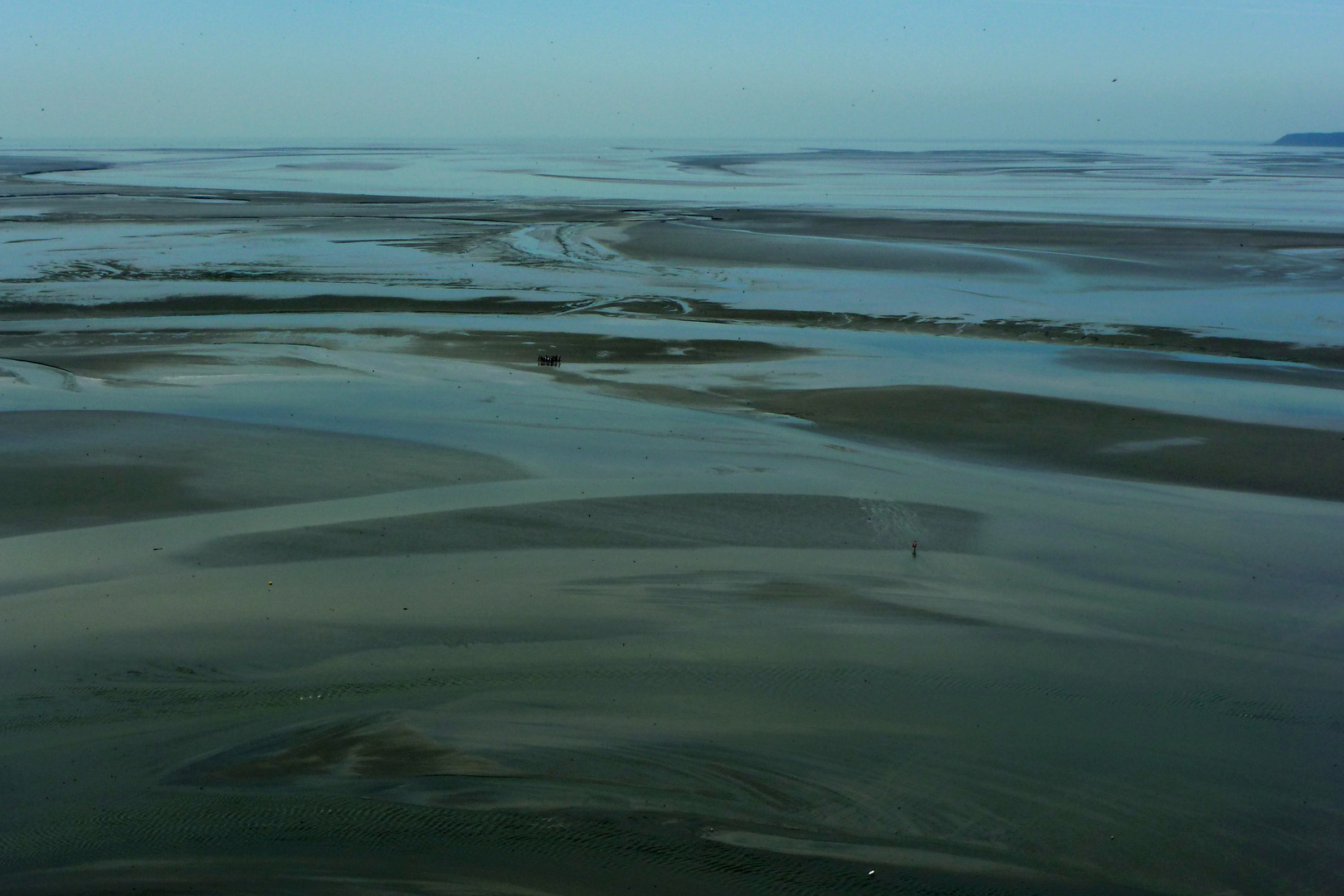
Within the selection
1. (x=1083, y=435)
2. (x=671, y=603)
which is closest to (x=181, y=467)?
(x=671, y=603)

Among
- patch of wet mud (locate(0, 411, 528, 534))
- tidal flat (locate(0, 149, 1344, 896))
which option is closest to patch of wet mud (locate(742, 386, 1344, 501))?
tidal flat (locate(0, 149, 1344, 896))

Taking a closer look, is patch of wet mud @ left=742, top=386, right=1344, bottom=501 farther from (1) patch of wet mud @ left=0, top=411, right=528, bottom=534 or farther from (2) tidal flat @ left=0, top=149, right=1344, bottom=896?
(1) patch of wet mud @ left=0, top=411, right=528, bottom=534

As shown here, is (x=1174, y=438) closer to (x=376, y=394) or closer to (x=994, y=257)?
(x=376, y=394)

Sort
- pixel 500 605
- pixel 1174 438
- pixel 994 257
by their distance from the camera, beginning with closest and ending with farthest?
pixel 500 605, pixel 1174 438, pixel 994 257

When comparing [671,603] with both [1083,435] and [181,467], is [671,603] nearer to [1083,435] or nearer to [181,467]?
[181,467]

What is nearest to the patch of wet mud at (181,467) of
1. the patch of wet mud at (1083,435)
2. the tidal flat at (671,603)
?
Result: the tidal flat at (671,603)

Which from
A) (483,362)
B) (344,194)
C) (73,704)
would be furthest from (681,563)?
(344,194)

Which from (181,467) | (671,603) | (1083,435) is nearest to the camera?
(671,603)

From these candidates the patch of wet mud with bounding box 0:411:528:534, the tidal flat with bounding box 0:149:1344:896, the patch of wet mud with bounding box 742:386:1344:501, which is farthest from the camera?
the patch of wet mud with bounding box 742:386:1344:501
